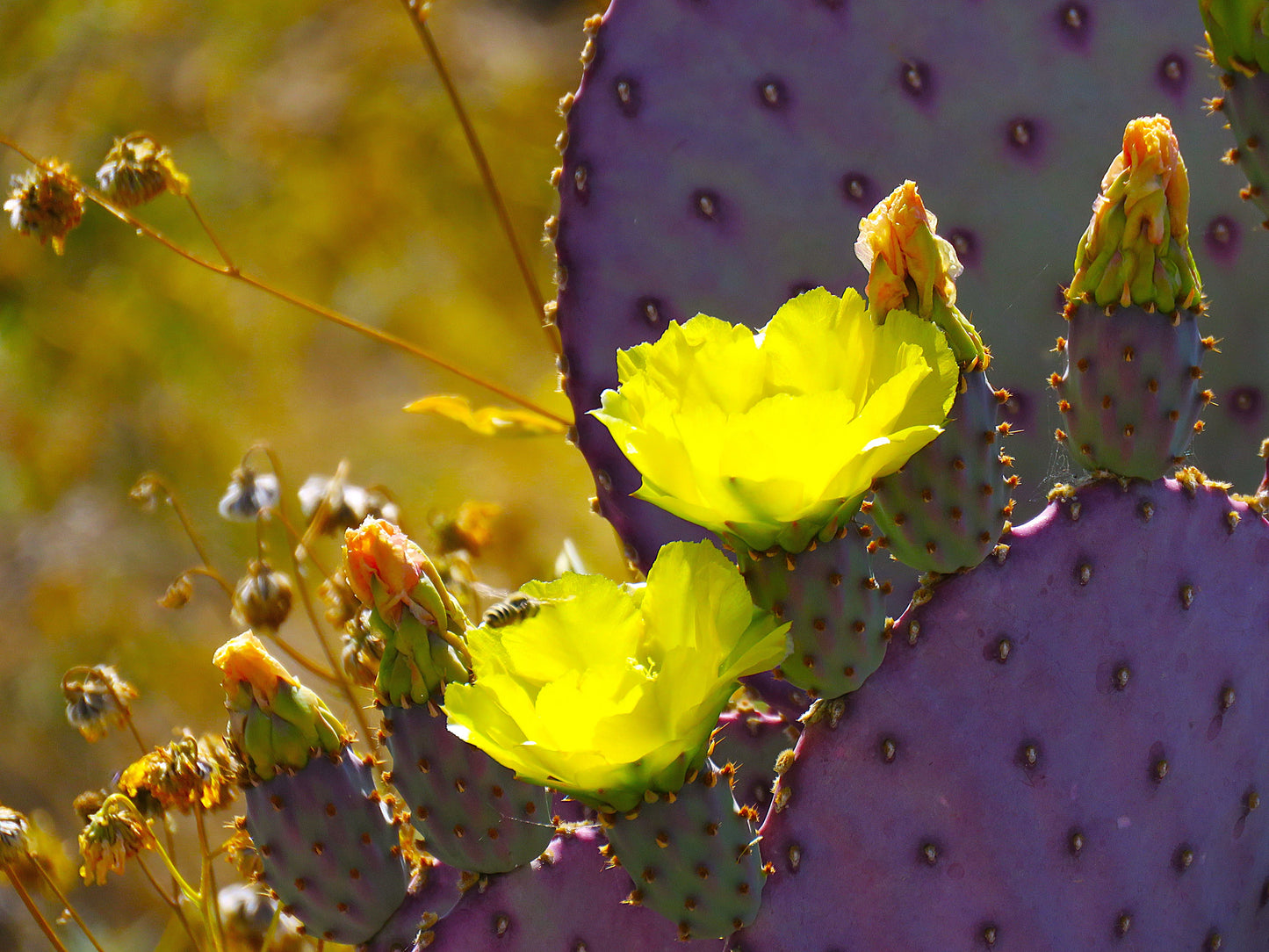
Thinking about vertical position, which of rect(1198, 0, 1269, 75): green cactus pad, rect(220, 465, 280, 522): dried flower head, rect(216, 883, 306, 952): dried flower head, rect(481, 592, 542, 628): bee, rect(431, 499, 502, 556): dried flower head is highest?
rect(1198, 0, 1269, 75): green cactus pad

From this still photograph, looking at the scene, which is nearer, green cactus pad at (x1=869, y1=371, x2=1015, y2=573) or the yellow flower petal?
green cactus pad at (x1=869, y1=371, x2=1015, y2=573)

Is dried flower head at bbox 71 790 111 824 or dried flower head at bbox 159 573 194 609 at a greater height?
dried flower head at bbox 159 573 194 609

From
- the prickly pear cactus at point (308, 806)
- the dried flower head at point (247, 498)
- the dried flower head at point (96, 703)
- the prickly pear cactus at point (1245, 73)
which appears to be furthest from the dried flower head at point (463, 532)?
the prickly pear cactus at point (1245, 73)

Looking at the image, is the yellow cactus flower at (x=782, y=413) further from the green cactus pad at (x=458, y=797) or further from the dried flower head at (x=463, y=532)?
the dried flower head at (x=463, y=532)

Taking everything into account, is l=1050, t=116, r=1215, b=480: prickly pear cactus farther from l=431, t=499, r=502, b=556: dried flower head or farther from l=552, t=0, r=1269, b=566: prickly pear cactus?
l=431, t=499, r=502, b=556: dried flower head

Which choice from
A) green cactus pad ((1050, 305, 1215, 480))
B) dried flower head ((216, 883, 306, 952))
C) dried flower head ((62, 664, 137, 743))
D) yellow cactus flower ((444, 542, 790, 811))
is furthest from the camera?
dried flower head ((216, 883, 306, 952))

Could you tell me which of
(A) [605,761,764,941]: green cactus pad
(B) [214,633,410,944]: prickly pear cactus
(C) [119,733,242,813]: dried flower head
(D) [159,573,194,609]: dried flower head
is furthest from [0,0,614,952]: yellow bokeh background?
(A) [605,761,764,941]: green cactus pad
